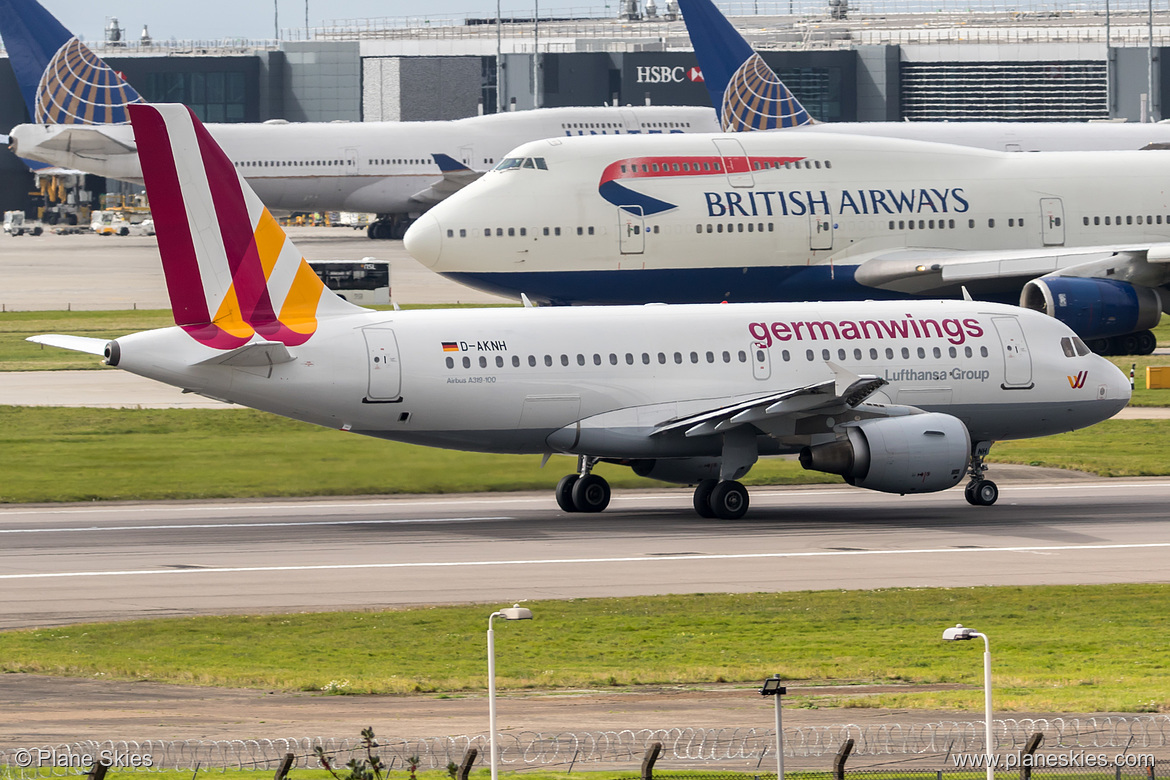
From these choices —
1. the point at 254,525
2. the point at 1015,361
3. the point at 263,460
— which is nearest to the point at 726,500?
the point at 1015,361

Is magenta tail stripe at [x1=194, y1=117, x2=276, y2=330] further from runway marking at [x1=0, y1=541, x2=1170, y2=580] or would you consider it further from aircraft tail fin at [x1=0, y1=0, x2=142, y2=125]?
aircraft tail fin at [x1=0, y1=0, x2=142, y2=125]

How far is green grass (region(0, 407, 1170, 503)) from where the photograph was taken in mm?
40812

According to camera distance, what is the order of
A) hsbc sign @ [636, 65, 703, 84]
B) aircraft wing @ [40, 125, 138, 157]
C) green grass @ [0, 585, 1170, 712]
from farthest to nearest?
hsbc sign @ [636, 65, 703, 84] → aircraft wing @ [40, 125, 138, 157] → green grass @ [0, 585, 1170, 712]

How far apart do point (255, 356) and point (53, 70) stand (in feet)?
316

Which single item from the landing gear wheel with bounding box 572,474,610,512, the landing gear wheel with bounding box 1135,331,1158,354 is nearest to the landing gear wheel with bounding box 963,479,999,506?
the landing gear wheel with bounding box 572,474,610,512

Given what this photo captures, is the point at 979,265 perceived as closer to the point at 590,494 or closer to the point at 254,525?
the point at 590,494

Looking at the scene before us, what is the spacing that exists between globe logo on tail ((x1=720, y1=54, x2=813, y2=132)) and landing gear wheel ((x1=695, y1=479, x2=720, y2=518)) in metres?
56.8

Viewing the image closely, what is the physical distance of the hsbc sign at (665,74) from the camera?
568ft

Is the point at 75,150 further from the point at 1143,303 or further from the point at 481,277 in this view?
the point at 1143,303

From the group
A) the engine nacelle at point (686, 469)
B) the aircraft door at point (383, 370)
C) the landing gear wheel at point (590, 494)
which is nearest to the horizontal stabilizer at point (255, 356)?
the aircraft door at point (383, 370)

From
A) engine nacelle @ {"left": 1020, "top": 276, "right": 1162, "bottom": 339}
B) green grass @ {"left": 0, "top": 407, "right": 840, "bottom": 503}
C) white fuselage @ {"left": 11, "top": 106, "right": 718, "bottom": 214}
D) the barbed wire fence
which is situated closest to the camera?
the barbed wire fence

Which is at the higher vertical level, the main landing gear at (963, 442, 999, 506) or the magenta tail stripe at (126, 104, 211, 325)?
the magenta tail stripe at (126, 104, 211, 325)

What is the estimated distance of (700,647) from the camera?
26500mm

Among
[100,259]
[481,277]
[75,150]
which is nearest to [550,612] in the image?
[481,277]
